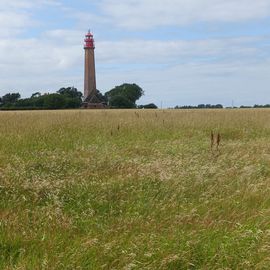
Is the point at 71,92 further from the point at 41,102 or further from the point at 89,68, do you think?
the point at 41,102

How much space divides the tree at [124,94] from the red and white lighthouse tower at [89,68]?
3011 millimetres

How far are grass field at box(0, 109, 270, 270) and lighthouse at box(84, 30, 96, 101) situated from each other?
72979 mm

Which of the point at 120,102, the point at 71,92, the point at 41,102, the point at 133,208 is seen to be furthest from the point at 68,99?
the point at 133,208

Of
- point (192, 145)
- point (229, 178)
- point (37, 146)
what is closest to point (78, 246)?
point (229, 178)

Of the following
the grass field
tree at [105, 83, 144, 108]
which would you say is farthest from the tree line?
the grass field

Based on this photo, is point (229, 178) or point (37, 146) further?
point (37, 146)

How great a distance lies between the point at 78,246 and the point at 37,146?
A: 5405 millimetres

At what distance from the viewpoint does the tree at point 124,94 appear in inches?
3008

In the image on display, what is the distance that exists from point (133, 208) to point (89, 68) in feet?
271

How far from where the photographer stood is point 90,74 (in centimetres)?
8538

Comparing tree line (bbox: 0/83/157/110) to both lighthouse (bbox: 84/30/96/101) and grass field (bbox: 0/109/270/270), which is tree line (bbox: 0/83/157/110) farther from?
grass field (bbox: 0/109/270/270)

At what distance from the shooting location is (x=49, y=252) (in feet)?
11.9

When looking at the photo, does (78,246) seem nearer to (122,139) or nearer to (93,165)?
(93,165)

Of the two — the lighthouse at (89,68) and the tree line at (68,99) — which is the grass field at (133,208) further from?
the lighthouse at (89,68)
